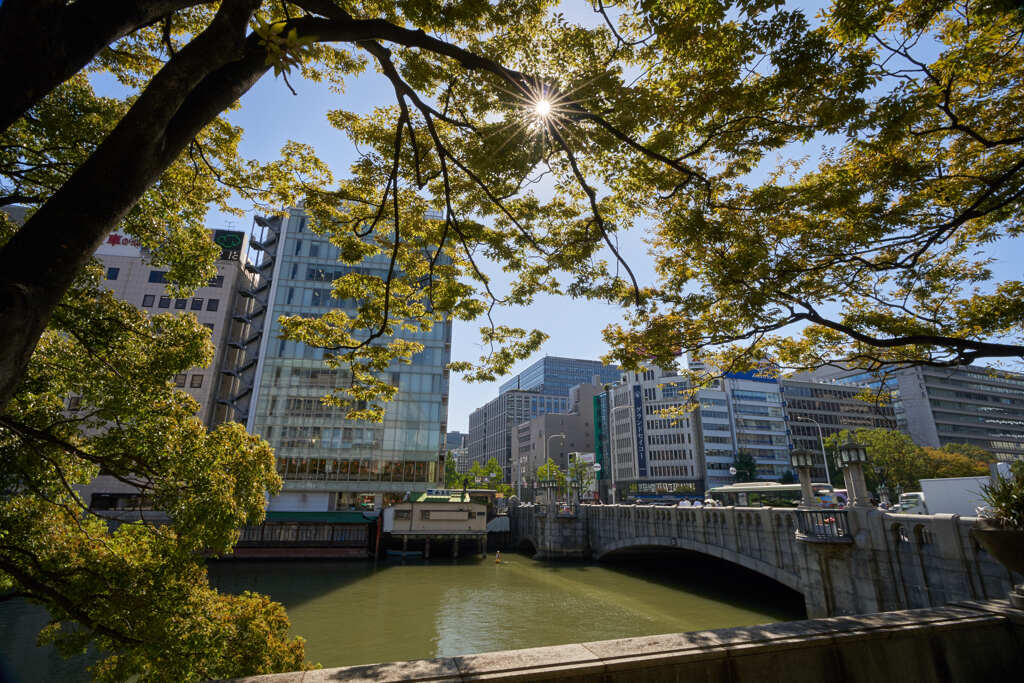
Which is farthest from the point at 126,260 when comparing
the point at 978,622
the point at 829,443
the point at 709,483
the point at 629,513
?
the point at 829,443

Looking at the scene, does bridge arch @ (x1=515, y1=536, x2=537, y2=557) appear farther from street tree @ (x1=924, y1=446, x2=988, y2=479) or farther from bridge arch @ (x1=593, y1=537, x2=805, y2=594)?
street tree @ (x1=924, y1=446, x2=988, y2=479)

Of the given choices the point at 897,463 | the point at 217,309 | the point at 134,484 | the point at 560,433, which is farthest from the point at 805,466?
the point at 560,433

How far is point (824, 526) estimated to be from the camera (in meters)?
15.0

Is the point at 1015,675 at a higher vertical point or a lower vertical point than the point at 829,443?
lower

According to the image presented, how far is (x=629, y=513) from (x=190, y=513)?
1127 inches

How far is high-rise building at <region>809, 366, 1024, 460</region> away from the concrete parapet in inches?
4056

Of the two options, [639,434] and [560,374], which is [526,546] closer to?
[639,434]

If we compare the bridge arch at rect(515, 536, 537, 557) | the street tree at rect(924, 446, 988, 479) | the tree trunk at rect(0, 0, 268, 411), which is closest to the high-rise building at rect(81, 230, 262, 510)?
the bridge arch at rect(515, 536, 537, 557)

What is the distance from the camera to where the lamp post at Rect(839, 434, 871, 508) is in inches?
544

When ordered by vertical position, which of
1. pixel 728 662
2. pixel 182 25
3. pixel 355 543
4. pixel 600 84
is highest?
pixel 182 25

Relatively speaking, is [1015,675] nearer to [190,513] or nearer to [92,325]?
[190,513]

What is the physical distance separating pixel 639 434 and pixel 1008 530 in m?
77.0

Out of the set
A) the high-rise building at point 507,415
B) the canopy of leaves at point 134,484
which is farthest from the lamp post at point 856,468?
the high-rise building at point 507,415

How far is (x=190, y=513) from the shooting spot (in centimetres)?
607
